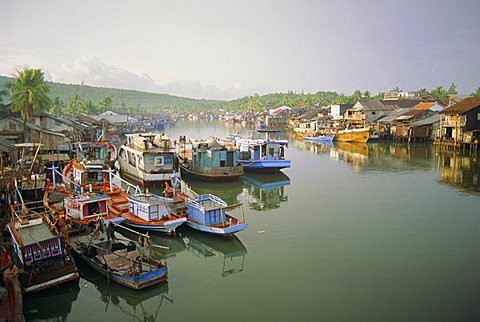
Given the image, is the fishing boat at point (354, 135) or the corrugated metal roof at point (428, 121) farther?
the fishing boat at point (354, 135)

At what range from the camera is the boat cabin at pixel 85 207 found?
14.9 metres

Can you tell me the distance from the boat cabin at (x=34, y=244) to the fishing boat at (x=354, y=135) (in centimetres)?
4589

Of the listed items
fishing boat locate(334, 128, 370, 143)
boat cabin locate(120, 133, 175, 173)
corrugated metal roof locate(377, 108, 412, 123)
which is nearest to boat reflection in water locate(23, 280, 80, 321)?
boat cabin locate(120, 133, 175, 173)

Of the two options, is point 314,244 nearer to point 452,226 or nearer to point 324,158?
point 452,226

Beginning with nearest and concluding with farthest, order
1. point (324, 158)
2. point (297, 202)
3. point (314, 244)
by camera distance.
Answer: point (314, 244), point (297, 202), point (324, 158)

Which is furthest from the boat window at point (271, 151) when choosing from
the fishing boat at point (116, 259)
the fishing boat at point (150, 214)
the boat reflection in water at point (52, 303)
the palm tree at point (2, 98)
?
the palm tree at point (2, 98)

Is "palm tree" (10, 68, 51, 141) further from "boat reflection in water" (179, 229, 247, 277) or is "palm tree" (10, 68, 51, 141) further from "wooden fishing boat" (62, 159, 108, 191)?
"boat reflection in water" (179, 229, 247, 277)

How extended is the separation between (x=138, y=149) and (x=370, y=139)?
124ft

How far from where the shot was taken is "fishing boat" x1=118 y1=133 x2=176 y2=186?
24375 mm

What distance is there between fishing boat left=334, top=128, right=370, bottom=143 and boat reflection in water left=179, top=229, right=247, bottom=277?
131 feet

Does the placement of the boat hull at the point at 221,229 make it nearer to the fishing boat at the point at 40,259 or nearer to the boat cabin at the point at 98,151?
the fishing boat at the point at 40,259

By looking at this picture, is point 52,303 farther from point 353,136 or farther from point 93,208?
point 353,136

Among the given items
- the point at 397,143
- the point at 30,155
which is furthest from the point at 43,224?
the point at 397,143

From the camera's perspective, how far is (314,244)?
15.6m
